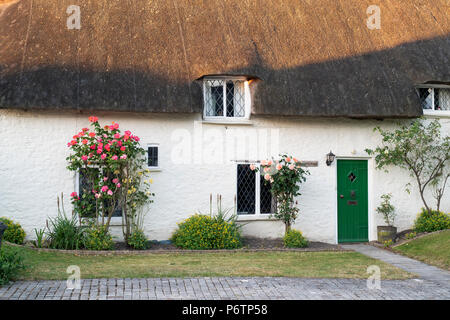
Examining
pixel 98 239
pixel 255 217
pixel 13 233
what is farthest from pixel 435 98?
pixel 13 233

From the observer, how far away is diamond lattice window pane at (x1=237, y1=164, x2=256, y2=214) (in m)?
12.0

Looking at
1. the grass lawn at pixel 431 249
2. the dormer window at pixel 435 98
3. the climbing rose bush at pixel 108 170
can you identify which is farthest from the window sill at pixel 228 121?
the dormer window at pixel 435 98

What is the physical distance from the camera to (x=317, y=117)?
40.2 feet

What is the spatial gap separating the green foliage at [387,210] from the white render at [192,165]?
15 centimetres

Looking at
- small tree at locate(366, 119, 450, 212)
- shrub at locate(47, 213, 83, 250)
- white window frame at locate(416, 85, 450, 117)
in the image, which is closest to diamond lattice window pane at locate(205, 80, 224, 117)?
small tree at locate(366, 119, 450, 212)

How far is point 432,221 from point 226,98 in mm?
5804

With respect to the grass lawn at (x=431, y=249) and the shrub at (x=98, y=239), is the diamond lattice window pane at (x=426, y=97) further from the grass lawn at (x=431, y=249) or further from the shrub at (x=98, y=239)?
the shrub at (x=98, y=239)

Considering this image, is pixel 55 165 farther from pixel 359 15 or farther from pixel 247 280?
pixel 359 15

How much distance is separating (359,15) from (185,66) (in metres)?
5.23

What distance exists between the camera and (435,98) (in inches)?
522

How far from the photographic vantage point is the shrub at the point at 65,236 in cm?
1037

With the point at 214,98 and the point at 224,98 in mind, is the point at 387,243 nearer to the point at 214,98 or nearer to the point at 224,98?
the point at 224,98
